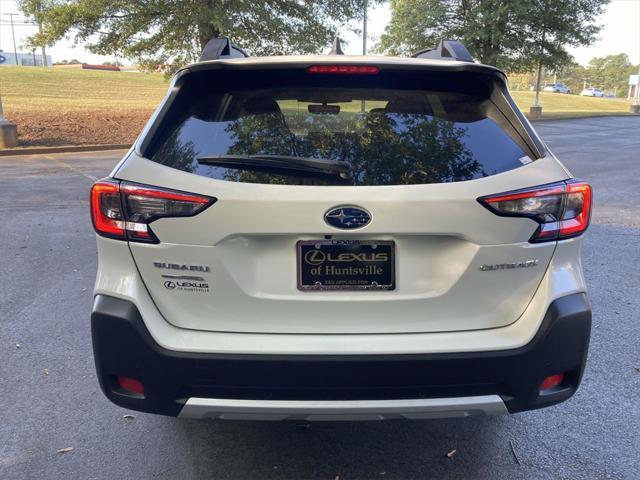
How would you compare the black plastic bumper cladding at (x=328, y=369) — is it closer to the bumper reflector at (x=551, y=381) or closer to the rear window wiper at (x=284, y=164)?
the bumper reflector at (x=551, y=381)

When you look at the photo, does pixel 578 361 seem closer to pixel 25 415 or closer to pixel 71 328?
pixel 25 415

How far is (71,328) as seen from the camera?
4188 millimetres

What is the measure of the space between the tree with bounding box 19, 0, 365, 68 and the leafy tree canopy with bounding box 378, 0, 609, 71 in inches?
420

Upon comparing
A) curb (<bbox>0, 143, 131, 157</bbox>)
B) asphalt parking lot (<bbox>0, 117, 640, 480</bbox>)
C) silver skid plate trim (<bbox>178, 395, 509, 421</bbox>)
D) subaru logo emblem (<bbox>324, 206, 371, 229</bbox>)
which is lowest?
curb (<bbox>0, 143, 131, 157</bbox>)

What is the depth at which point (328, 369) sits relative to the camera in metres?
2.14

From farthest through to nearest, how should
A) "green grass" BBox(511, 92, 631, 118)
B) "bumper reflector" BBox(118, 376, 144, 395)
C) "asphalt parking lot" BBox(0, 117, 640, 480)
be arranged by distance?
"green grass" BBox(511, 92, 631, 118)
"asphalt parking lot" BBox(0, 117, 640, 480)
"bumper reflector" BBox(118, 376, 144, 395)

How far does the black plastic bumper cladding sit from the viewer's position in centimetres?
214

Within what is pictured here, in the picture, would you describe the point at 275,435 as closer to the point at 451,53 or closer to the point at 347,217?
the point at 347,217

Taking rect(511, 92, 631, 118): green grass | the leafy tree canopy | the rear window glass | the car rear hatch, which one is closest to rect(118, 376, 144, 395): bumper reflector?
the car rear hatch

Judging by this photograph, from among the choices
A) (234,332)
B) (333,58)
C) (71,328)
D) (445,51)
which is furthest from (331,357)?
(71,328)

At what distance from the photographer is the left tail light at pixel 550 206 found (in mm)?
2164

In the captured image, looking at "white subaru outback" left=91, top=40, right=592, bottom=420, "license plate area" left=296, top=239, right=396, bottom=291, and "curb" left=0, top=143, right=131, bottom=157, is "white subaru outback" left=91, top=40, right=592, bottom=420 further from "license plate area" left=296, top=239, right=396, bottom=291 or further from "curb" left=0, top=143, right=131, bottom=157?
"curb" left=0, top=143, right=131, bottom=157

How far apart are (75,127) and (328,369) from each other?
56.5 ft

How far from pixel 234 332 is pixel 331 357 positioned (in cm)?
39
